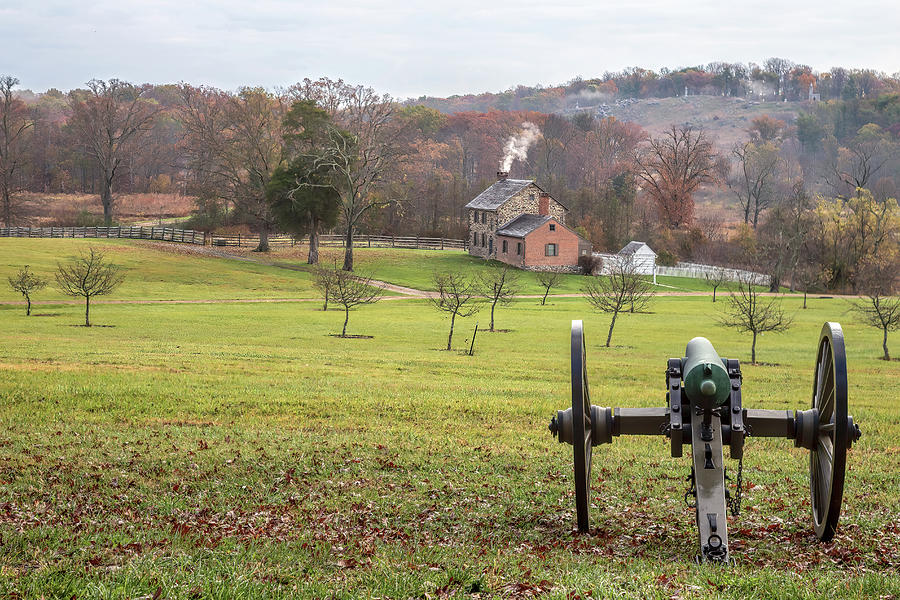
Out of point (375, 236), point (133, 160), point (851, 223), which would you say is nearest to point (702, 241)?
point (851, 223)

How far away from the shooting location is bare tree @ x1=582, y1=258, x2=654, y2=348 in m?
41.1

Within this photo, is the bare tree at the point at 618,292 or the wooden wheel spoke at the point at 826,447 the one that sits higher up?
the wooden wheel spoke at the point at 826,447

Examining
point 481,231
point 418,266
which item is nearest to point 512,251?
point 481,231

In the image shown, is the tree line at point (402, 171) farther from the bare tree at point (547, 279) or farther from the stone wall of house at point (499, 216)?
the bare tree at point (547, 279)

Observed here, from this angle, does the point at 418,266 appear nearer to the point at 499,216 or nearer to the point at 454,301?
the point at 499,216

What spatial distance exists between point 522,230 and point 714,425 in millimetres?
68085

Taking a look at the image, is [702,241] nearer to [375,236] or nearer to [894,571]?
[375,236]

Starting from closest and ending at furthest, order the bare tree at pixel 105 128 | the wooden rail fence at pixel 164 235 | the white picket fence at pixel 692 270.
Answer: the white picket fence at pixel 692 270 < the wooden rail fence at pixel 164 235 < the bare tree at pixel 105 128

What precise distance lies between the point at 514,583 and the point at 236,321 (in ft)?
118

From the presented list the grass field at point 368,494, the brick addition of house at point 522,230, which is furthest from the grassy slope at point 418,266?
the grass field at point 368,494

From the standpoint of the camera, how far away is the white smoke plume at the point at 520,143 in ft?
440

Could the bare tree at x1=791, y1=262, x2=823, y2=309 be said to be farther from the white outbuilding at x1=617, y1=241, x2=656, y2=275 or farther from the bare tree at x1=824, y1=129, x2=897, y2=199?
the bare tree at x1=824, y1=129, x2=897, y2=199

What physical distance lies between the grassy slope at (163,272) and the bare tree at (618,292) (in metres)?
17.7

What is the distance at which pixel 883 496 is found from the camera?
919 centimetres
